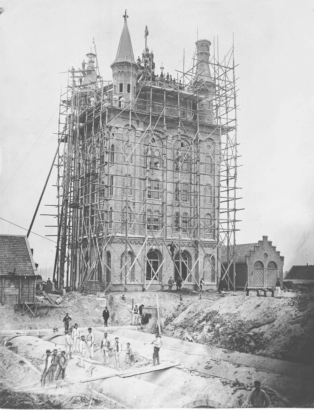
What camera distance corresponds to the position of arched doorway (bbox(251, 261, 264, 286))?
47162 mm

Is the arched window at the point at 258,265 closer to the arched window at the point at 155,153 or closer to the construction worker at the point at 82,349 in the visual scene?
the arched window at the point at 155,153

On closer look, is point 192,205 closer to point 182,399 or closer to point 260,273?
point 260,273

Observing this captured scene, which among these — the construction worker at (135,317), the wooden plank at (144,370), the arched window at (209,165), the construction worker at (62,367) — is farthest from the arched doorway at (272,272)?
the construction worker at (62,367)

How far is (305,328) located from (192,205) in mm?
23444

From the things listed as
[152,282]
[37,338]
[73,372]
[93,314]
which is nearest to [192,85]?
[152,282]

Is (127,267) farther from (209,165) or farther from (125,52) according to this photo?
(125,52)

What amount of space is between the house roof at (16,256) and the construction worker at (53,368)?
10.0 m

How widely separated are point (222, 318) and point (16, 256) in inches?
534

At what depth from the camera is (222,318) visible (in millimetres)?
28172

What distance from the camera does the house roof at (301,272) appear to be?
55344 mm

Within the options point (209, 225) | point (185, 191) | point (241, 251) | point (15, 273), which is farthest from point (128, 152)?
point (15, 273)

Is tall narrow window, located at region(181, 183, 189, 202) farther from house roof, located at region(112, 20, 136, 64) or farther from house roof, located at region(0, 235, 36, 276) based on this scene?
house roof, located at region(0, 235, 36, 276)

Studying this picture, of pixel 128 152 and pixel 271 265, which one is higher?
pixel 128 152

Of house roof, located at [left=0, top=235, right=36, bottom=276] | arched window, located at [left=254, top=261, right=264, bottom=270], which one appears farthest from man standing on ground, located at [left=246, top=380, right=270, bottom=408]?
arched window, located at [left=254, top=261, right=264, bottom=270]
